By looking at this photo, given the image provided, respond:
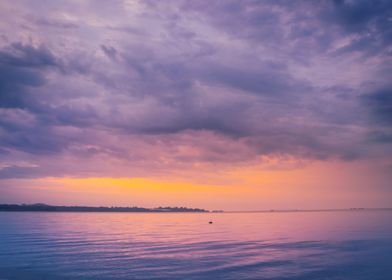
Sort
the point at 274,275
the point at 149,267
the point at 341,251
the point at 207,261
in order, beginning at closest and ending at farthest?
1. the point at 274,275
2. the point at 149,267
3. the point at 207,261
4. the point at 341,251

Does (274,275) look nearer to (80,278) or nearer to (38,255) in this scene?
(80,278)

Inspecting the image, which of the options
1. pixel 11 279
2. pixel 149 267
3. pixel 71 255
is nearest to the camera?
pixel 11 279

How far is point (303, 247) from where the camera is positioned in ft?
154

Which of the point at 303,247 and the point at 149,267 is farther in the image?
the point at 303,247

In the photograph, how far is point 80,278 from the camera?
2666cm

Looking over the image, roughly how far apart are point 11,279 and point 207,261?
17.1 m

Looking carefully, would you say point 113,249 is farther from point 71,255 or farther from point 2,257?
point 2,257

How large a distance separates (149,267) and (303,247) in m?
24.0

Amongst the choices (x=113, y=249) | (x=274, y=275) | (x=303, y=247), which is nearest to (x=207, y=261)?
(x=274, y=275)

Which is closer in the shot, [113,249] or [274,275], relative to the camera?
[274,275]

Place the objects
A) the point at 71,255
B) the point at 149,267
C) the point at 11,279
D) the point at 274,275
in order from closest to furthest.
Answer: the point at 11,279 < the point at 274,275 < the point at 149,267 < the point at 71,255

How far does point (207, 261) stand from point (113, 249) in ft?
48.0

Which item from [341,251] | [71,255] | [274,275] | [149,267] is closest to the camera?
[274,275]

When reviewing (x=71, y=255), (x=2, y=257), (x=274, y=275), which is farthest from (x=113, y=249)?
(x=274, y=275)
